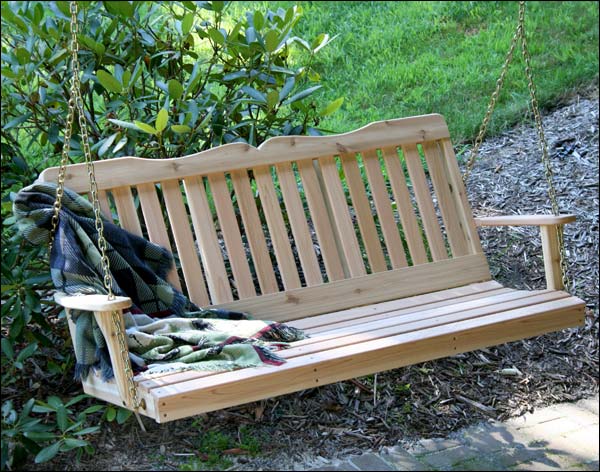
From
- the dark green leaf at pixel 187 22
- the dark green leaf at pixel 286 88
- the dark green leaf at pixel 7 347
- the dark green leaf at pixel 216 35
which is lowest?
the dark green leaf at pixel 7 347

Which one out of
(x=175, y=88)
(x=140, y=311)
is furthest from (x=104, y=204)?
(x=175, y=88)

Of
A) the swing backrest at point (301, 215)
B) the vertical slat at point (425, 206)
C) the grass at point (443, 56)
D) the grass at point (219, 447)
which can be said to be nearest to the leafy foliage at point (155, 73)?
the swing backrest at point (301, 215)

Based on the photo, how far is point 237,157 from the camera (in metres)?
3.34

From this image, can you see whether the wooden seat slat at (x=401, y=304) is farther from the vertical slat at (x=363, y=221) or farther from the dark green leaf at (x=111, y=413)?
the dark green leaf at (x=111, y=413)

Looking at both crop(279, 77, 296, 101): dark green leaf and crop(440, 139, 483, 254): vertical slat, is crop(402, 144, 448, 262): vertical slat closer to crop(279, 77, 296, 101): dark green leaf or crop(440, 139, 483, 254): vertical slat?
crop(440, 139, 483, 254): vertical slat

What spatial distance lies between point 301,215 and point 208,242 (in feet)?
1.32

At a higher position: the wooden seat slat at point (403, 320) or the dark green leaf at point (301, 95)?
the dark green leaf at point (301, 95)

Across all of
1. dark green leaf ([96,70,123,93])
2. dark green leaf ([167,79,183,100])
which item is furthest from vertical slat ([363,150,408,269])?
dark green leaf ([96,70,123,93])

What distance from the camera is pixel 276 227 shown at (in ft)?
11.2

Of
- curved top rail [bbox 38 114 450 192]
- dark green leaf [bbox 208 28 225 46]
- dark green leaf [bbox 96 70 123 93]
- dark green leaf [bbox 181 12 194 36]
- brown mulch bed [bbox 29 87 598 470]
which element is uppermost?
dark green leaf [bbox 181 12 194 36]

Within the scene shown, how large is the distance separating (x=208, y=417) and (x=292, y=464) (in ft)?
1.56

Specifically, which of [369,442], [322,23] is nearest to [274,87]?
[369,442]

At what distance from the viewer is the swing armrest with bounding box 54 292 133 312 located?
7.92ft

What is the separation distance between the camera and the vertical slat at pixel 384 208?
3.56 m
